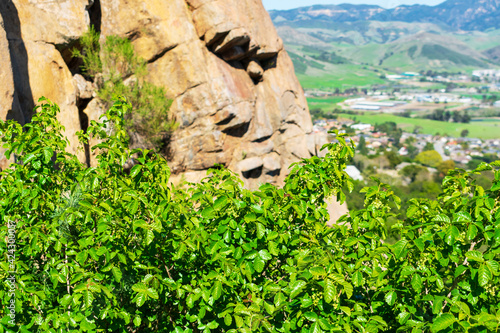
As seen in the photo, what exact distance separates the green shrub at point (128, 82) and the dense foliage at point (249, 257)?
8067 mm

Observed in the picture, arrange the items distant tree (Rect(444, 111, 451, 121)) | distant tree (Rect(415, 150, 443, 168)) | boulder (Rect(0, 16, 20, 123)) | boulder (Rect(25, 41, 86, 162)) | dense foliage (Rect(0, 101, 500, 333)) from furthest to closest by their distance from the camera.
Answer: distant tree (Rect(444, 111, 451, 121)) → distant tree (Rect(415, 150, 443, 168)) → boulder (Rect(25, 41, 86, 162)) → boulder (Rect(0, 16, 20, 123)) → dense foliage (Rect(0, 101, 500, 333))

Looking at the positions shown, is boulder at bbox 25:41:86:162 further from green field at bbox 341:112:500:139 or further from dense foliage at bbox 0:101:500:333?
green field at bbox 341:112:500:139

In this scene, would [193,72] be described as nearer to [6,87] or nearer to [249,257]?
[6,87]

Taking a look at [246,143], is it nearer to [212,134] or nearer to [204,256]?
[212,134]

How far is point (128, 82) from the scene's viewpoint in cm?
1259

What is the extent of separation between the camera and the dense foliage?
2986 mm

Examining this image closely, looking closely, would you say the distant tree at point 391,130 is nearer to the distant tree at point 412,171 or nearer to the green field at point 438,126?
the green field at point 438,126

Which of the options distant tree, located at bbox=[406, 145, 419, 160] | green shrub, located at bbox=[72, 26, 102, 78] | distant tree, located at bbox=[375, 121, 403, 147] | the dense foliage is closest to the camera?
the dense foliage

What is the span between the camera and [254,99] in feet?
50.9

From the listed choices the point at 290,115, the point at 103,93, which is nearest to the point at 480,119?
the point at 290,115

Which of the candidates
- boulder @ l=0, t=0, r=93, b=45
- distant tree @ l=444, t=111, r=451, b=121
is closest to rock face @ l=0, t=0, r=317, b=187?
boulder @ l=0, t=0, r=93, b=45

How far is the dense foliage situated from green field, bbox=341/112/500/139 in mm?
120929

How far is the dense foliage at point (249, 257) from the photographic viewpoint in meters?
2.99

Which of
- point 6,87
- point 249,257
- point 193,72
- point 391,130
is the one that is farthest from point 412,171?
point 391,130
